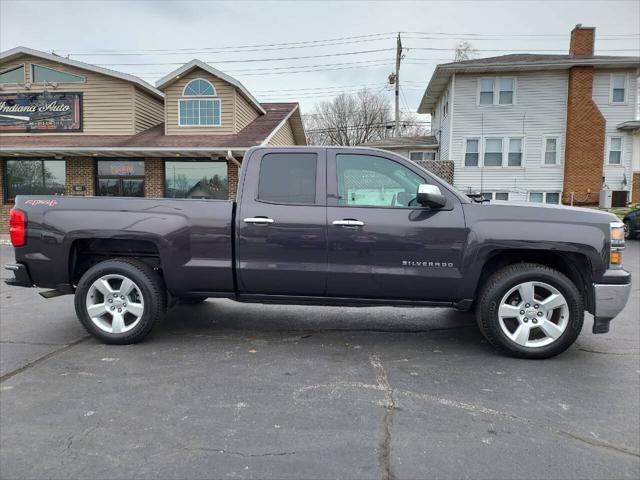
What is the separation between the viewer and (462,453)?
280 cm

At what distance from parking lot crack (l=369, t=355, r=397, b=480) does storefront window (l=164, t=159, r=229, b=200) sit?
14417 millimetres

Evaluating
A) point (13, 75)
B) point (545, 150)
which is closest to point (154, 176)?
point (13, 75)

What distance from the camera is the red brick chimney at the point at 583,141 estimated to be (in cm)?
2361

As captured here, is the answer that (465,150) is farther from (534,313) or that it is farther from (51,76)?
(534,313)

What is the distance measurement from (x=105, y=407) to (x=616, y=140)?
26.9 metres

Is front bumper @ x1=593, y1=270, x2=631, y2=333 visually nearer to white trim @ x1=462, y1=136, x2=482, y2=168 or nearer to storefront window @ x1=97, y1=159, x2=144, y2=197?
storefront window @ x1=97, y1=159, x2=144, y2=197

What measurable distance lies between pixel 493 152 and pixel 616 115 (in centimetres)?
607

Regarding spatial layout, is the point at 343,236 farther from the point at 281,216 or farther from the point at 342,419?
the point at 342,419

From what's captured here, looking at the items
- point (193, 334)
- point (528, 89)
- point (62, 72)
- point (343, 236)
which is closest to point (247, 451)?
point (343, 236)

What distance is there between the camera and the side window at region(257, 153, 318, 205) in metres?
4.57

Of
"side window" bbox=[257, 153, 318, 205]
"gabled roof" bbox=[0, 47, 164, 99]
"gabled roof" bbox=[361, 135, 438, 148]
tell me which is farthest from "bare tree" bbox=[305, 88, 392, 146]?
"side window" bbox=[257, 153, 318, 205]

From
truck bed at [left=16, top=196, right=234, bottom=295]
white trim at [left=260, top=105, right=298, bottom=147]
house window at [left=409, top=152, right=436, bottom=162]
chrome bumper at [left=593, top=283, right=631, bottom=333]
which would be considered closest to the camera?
chrome bumper at [left=593, top=283, right=631, bottom=333]

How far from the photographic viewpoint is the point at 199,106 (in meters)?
18.6

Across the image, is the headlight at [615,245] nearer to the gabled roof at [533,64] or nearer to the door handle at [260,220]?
the door handle at [260,220]
